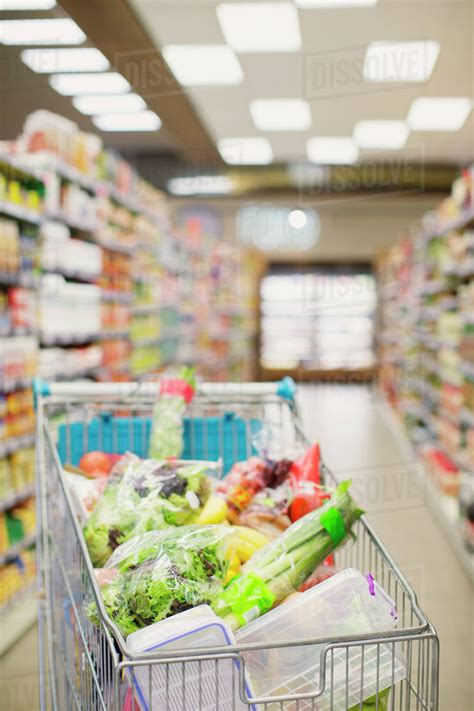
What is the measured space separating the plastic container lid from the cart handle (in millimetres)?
A: 1091

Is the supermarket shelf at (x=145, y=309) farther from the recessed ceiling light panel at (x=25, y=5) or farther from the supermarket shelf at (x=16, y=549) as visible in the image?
the supermarket shelf at (x=16, y=549)

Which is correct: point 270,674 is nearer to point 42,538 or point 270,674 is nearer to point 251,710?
point 251,710

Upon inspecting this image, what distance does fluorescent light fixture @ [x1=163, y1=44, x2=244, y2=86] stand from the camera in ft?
20.9

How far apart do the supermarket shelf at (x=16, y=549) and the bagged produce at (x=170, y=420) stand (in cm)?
217

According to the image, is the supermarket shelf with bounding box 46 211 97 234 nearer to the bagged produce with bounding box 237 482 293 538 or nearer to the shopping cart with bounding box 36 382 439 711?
the shopping cart with bounding box 36 382 439 711

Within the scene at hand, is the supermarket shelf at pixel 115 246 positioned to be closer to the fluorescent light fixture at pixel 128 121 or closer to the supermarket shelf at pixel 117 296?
the supermarket shelf at pixel 117 296

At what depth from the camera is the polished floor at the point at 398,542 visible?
3160 mm

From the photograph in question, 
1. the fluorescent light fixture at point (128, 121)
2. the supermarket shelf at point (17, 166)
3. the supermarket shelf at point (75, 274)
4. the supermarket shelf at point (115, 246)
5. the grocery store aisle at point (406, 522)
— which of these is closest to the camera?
the grocery store aisle at point (406, 522)

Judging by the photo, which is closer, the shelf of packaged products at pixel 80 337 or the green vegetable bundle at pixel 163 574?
the green vegetable bundle at pixel 163 574

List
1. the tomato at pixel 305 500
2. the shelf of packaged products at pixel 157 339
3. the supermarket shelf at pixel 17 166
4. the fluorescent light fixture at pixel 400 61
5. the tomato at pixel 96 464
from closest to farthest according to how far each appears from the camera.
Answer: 1. the tomato at pixel 305 500
2. the tomato at pixel 96 464
3. the supermarket shelf at pixel 17 166
4. the fluorescent light fixture at pixel 400 61
5. the shelf of packaged products at pixel 157 339

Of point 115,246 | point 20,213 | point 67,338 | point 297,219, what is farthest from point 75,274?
point 297,219

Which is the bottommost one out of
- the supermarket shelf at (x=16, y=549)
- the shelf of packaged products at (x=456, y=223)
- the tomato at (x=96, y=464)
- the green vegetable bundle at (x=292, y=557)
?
the supermarket shelf at (x=16, y=549)

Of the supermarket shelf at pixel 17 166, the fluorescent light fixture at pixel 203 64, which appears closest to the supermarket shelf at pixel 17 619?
the supermarket shelf at pixel 17 166

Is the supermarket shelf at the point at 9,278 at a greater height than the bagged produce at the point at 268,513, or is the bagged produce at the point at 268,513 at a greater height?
the supermarket shelf at the point at 9,278
